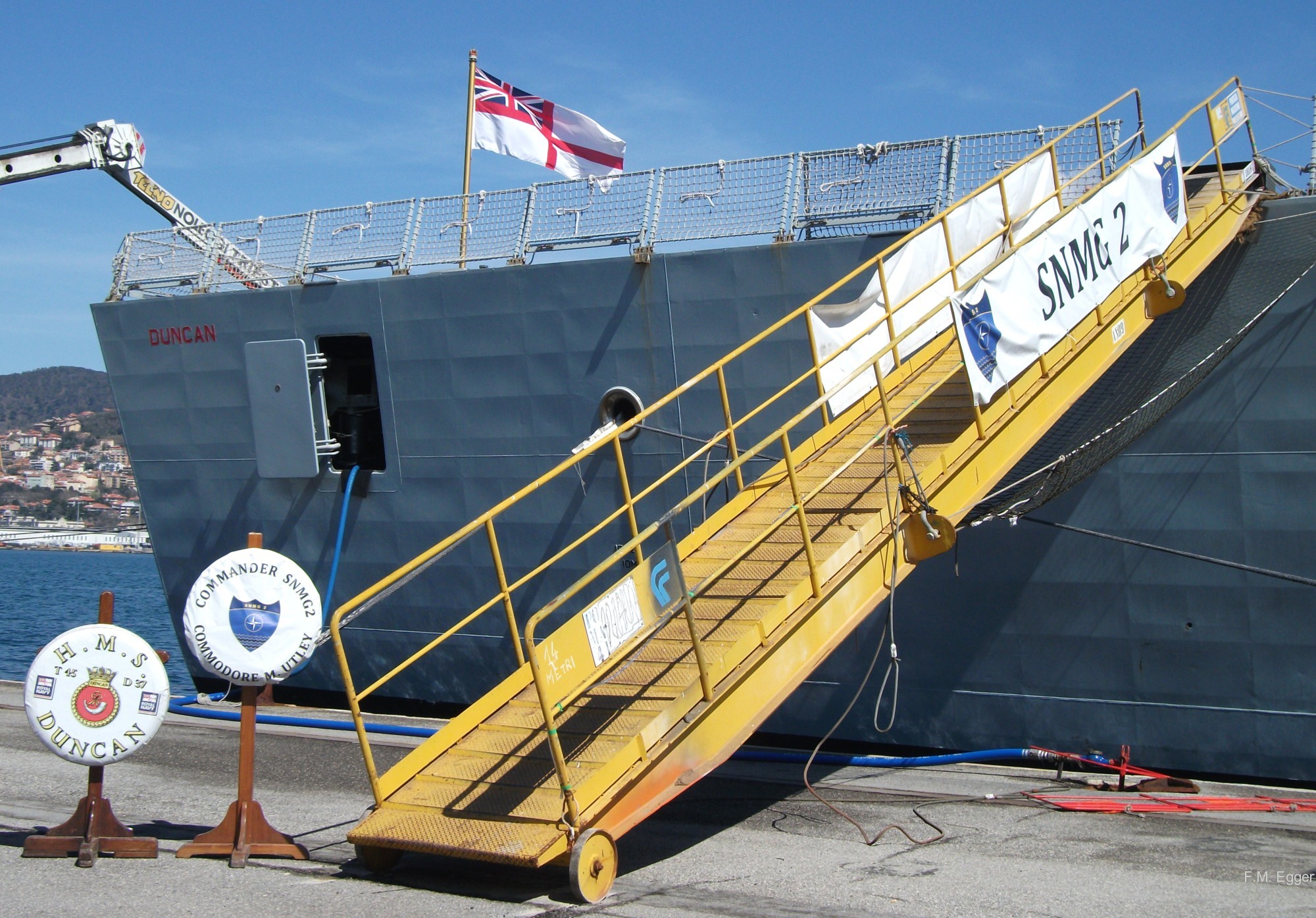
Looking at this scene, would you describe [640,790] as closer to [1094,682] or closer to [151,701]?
[151,701]

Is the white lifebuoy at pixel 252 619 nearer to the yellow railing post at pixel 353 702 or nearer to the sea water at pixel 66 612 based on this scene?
the yellow railing post at pixel 353 702

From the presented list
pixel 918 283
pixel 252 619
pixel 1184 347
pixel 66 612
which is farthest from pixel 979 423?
pixel 66 612

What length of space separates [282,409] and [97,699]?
250 inches

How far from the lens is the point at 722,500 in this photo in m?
9.81

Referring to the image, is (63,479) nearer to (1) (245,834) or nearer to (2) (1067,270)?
(1) (245,834)

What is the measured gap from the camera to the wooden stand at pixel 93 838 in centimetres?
593

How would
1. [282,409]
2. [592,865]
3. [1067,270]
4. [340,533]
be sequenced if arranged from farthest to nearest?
[282,409], [340,533], [1067,270], [592,865]

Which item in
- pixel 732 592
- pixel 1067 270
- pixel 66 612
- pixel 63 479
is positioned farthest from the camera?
pixel 63 479

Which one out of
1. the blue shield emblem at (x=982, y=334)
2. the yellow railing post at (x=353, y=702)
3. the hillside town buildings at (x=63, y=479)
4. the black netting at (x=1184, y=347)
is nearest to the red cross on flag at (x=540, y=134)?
the black netting at (x=1184, y=347)

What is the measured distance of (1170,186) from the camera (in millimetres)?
8141

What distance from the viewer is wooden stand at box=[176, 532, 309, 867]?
6000 millimetres

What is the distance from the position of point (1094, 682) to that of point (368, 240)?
308 inches

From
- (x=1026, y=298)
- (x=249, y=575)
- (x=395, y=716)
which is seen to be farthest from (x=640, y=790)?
(x=395, y=716)

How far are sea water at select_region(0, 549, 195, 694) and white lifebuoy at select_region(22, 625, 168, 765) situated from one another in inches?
117
